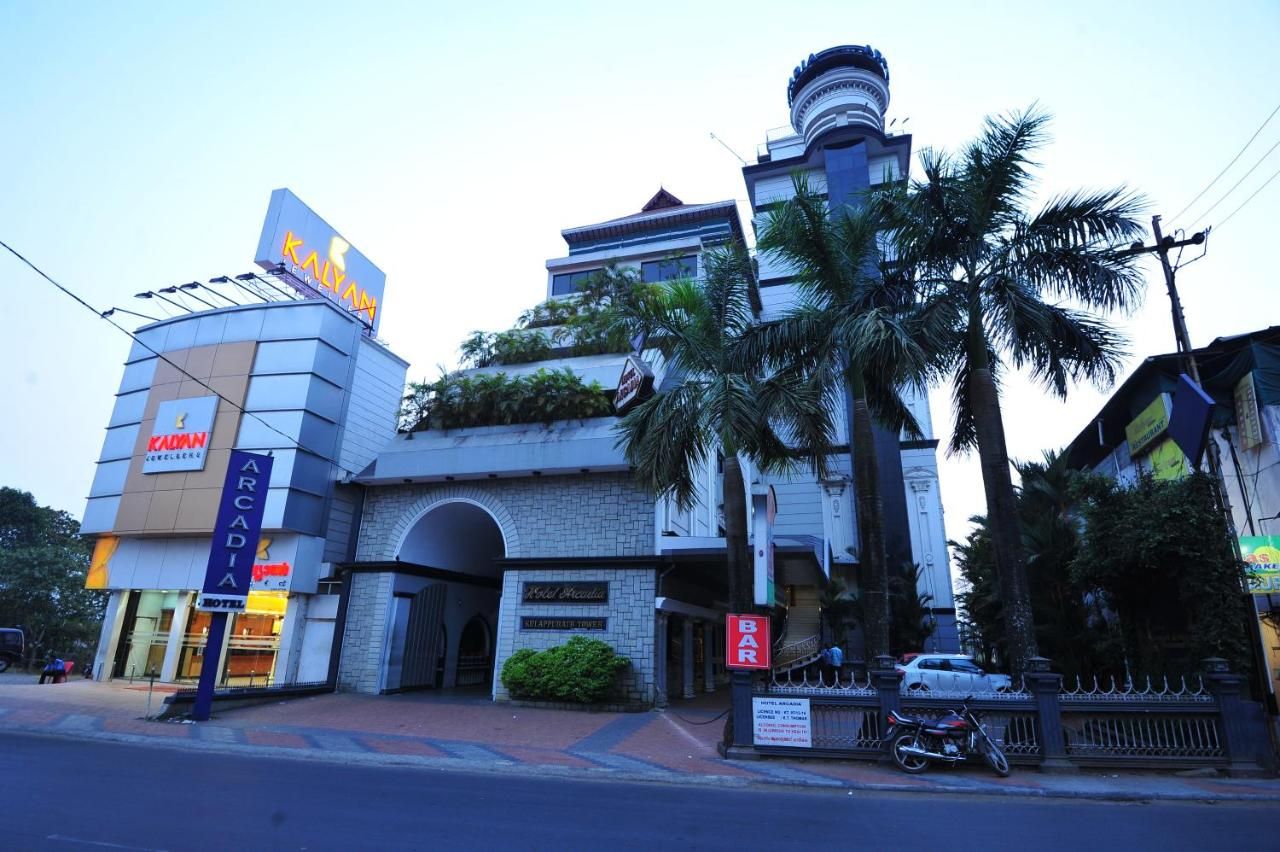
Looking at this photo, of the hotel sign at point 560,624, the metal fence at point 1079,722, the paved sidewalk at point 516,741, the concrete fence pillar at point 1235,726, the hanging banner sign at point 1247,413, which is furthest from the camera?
the hotel sign at point 560,624

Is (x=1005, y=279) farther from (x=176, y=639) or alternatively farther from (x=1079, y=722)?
(x=176, y=639)

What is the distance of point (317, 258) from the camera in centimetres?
2723

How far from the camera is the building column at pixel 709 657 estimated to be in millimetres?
24219

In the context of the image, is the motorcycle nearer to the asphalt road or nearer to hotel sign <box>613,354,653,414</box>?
the asphalt road

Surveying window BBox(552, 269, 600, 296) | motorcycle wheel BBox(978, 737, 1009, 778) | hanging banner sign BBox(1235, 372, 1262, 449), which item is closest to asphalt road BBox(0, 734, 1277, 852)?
motorcycle wheel BBox(978, 737, 1009, 778)

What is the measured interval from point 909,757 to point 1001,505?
472 cm

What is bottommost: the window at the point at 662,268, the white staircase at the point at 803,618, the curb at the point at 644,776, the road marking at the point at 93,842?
the curb at the point at 644,776

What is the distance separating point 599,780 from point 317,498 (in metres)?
15.1

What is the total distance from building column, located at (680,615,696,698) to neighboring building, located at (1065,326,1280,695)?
45.2 ft

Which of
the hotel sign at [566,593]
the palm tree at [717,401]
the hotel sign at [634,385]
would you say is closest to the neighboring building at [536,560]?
the hotel sign at [566,593]

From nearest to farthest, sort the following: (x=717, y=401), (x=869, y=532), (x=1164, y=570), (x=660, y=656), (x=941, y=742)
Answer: (x=941, y=742) → (x=717, y=401) → (x=869, y=532) → (x=1164, y=570) → (x=660, y=656)

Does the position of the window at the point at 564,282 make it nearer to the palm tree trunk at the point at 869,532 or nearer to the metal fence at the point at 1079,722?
the palm tree trunk at the point at 869,532

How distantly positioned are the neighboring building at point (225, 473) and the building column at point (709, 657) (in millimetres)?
12512

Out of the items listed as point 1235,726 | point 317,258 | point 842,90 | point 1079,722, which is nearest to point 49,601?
point 317,258
